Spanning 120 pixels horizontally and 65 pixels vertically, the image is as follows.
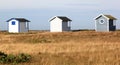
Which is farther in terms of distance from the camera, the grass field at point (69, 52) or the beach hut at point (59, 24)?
the beach hut at point (59, 24)

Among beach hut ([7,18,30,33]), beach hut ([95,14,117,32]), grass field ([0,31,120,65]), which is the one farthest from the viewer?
beach hut ([7,18,30,33])

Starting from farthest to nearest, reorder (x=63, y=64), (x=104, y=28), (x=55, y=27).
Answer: (x=55, y=27) < (x=104, y=28) < (x=63, y=64)

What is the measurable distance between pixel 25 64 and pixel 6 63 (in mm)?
1005

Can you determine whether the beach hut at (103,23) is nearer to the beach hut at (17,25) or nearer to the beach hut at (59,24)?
the beach hut at (59,24)

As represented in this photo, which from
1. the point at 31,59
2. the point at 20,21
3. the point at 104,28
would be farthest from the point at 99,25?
the point at 31,59

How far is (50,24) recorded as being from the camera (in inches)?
3004

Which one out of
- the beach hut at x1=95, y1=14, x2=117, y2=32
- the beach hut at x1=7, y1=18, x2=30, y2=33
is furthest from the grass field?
the beach hut at x1=7, y1=18, x2=30, y2=33

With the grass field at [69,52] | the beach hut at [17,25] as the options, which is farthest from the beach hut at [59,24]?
the grass field at [69,52]

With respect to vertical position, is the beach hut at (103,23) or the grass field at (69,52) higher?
the beach hut at (103,23)

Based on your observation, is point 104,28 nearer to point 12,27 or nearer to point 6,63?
point 12,27

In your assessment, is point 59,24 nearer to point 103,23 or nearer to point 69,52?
point 103,23

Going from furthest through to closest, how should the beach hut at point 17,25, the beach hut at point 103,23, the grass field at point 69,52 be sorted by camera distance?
the beach hut at point 17,25 → the beach hut at point 103,23 → the grass field at point 69,52

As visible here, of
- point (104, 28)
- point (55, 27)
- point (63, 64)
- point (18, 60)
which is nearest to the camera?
point (63, 64)

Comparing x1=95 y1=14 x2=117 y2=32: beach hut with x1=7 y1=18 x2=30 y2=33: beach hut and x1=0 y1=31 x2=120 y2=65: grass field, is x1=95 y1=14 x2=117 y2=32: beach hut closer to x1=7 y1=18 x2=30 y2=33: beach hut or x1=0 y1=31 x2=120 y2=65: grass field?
x1=7 y1=18 x2=30 y2=33: beach hut
